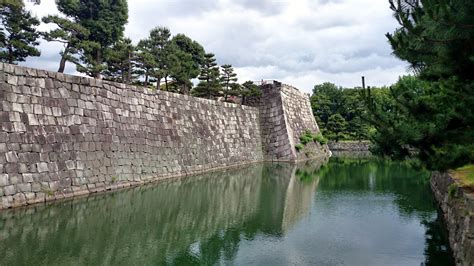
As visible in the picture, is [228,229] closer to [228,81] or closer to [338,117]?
[228,81]

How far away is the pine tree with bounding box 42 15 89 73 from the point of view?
550 inches

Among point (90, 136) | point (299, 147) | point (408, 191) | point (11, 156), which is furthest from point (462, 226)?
point (299, 147)

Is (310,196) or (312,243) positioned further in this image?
(310,196)

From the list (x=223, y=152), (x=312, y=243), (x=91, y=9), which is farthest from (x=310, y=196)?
(x=91, y=9)

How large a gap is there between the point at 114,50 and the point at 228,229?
1317 centimetres

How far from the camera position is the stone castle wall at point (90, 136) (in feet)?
28.2

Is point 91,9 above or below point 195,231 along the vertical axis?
above

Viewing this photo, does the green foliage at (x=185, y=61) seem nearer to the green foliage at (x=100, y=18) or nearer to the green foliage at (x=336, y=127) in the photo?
the green foliage at (x=100, y=18)

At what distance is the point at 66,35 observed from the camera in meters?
14.7

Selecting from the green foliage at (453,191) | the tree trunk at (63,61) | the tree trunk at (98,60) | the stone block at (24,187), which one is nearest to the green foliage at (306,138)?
the tree trunk at (98,60)

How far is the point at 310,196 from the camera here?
11609 mm

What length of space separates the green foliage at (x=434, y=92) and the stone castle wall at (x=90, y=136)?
7.08m

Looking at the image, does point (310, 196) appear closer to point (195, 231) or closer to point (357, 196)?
point (357, 196)

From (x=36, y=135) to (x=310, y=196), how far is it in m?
7.24
